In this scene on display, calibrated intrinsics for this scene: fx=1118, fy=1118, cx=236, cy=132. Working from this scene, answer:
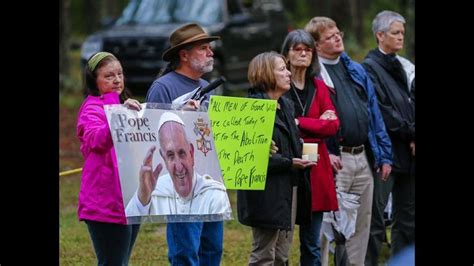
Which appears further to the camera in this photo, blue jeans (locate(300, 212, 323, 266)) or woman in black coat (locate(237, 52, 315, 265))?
blue jeans (locate(300, 212, 323, 266))

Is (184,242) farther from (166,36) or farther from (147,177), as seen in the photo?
(166,36)

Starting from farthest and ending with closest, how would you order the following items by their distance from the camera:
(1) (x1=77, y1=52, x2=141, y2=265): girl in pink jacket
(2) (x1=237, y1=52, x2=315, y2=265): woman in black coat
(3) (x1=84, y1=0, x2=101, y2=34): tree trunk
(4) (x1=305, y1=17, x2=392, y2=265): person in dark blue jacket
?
(3) (x1=84, y1=0, x2=101, y2=34): tree trunk, (4) (x1=305, y1=17, x2=392, y2=265): person in dark blue jacket, (2) (x1=237, y1=52, x2=315, y2=265): woman in black coat, (1) (x1=77, y1=52, x2=141, y2=265): girl in pink jacket

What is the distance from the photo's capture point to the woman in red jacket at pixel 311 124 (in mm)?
8227

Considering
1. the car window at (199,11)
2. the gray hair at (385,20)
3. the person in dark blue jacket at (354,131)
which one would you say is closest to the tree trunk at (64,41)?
the car window at (199,11)

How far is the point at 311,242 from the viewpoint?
846 centimetres

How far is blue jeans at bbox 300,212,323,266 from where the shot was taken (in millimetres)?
8445

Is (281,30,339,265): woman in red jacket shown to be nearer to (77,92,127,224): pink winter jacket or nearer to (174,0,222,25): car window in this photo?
(77,92,127,224): pink winter jacket

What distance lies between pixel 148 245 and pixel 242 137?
138 inches

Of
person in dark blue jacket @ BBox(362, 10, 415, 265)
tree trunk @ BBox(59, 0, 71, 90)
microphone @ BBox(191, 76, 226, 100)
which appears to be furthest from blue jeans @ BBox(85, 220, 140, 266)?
tree trunk @ BBox(59, 0, 71, 90)

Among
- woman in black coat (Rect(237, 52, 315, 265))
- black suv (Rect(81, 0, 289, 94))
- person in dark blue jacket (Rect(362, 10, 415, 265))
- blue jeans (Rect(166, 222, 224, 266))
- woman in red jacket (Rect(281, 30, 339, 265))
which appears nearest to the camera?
blue jeans (Rect(166, 222, 224, 266))

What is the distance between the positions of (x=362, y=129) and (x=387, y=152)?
32cm

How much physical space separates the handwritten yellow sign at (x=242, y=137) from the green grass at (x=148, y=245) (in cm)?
237
